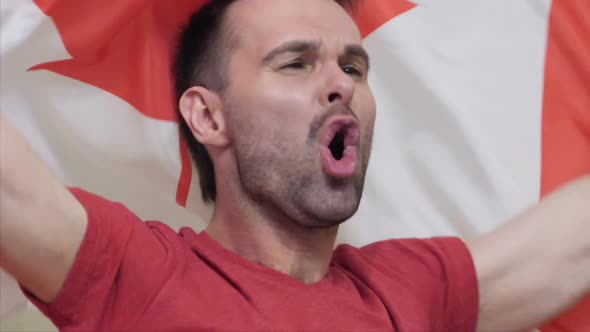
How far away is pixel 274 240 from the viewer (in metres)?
1.00

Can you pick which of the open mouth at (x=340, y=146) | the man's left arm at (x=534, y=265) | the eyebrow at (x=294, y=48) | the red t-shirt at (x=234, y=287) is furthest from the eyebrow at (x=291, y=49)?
the man's left arm at (x=534, y=265)

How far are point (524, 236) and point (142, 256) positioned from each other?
50 centimetres

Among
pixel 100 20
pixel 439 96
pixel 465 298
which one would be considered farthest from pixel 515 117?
pixel 100 20

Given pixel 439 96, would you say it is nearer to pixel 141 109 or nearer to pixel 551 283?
pixel 551 283

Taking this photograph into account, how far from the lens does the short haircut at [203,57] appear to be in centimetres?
109

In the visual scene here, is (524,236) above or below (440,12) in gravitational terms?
below

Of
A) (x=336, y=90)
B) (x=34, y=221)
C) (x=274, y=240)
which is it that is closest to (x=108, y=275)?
(x=34, y=221)

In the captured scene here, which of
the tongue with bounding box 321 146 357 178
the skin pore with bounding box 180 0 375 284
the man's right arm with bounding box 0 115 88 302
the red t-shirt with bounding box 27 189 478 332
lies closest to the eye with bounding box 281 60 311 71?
the skin pore with bounding box 180 0 375 284

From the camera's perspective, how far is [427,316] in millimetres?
983

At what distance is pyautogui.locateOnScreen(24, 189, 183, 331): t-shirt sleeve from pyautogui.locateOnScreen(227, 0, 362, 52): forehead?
0.99 ft

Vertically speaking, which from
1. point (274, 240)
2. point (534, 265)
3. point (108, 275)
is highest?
point (108, 275)

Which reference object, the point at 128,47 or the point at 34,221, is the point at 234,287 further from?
the point at 128,47

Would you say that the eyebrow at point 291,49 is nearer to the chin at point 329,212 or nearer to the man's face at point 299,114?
the man's face at point 299,114

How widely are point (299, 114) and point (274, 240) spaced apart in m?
0.16
